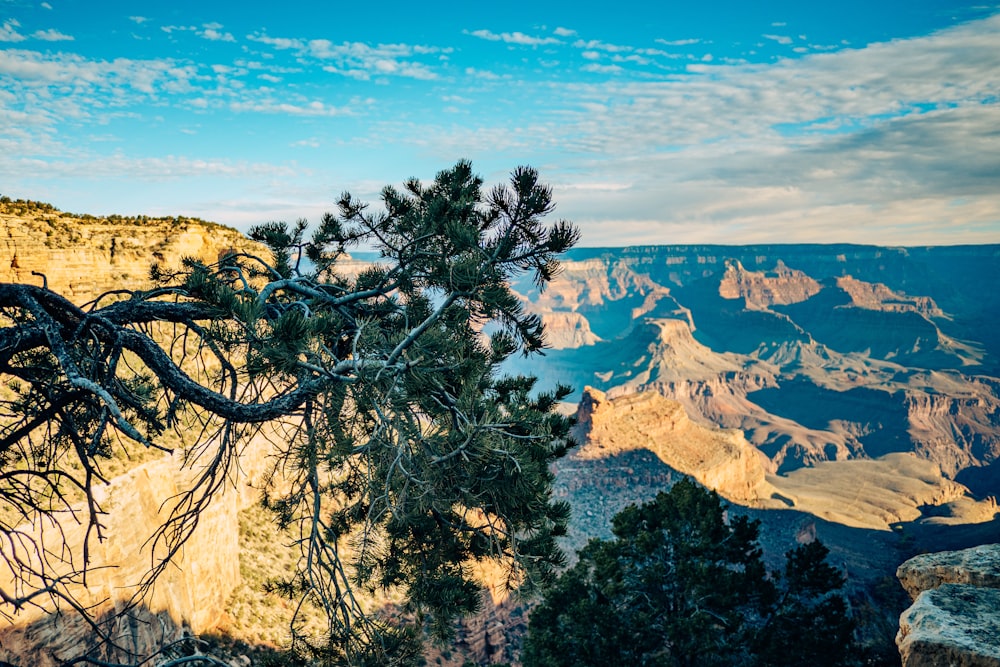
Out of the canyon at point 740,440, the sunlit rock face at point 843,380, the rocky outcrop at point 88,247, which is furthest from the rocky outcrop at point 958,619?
the sunlit rock face at point 843,380

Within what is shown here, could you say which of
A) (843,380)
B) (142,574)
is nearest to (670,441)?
(142,574)

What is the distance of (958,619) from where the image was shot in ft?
17.9

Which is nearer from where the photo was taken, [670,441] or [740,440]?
[670,441]

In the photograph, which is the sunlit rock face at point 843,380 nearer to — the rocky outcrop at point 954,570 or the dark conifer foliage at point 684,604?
the dark conifer foliage at point 684,604

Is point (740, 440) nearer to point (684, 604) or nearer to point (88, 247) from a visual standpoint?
point (684, 604)

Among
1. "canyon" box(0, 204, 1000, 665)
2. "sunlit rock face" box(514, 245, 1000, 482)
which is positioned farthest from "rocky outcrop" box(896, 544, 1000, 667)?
"sunlit rock face" box(514, 245, 1000, 482)

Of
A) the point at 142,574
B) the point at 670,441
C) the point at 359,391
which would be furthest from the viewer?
the point at 670,441

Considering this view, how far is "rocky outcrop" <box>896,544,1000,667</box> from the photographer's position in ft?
16.4

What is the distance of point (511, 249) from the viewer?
4.88 meters

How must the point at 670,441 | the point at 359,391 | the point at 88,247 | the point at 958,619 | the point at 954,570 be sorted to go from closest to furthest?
the point at 359,391
the point at 958,619
the point at 954,570
the point at 88,247
the point at 670,441

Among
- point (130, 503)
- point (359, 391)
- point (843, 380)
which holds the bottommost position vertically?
point (843, 380)

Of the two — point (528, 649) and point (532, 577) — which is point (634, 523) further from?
point (532, 577)

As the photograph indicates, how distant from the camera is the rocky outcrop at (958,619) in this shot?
499 centimetres

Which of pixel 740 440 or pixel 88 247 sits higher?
pixel 88 247
